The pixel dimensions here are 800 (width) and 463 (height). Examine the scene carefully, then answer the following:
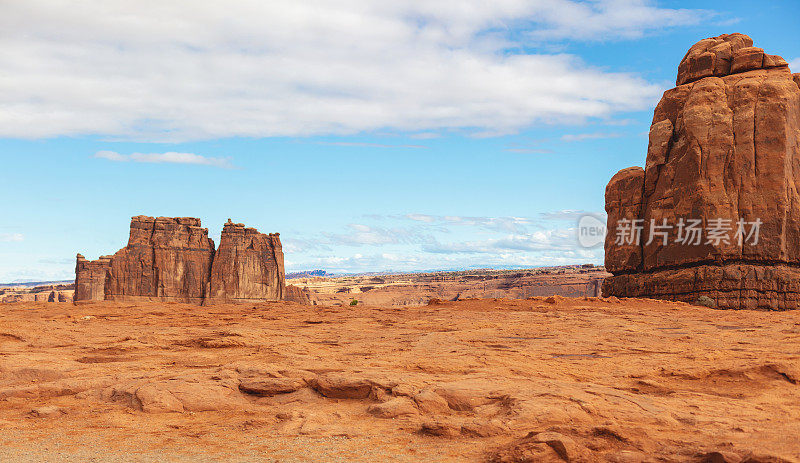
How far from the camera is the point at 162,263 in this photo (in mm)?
70688

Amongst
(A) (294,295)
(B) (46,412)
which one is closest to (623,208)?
(B) (46,412)

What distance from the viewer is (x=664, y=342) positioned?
13438 millimetres

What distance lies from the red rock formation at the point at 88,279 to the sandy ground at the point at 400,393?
70.2m

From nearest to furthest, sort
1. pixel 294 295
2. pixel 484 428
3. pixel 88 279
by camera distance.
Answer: pixel 484 428
pixel 88 279
pixel 294 295

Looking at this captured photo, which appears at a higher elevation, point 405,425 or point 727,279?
point 727,279

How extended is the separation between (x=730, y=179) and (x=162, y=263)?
60.9 m

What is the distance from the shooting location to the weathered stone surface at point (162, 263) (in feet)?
230

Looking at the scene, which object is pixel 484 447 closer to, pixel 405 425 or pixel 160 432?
pixel 405 425

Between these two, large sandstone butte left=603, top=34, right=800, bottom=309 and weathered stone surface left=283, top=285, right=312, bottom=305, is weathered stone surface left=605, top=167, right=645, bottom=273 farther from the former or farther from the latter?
weathered stone surface left=283, top=285, right=312, bottom=305

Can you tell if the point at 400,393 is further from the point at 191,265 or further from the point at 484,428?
the point at 191,265

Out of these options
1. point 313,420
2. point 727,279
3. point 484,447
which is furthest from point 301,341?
point 727,279

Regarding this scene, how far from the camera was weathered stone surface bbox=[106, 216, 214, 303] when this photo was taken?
70250 mm

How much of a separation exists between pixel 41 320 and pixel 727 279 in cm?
2144

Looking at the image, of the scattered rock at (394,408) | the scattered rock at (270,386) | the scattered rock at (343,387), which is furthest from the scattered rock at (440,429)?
the scattered rock at (270,386)
